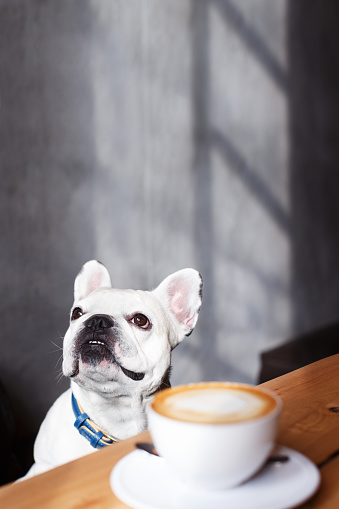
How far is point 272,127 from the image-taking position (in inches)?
124

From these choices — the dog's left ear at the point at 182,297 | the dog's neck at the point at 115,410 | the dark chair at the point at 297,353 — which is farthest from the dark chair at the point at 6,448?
the dark chair at the point at 297,353

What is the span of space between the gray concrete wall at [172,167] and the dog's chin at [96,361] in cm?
85

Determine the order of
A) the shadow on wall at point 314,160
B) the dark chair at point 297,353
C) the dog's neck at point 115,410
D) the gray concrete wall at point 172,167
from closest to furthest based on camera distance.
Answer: the dog's neck at point 115,410, the gray concrete wall at point 172,167, the dark chair at point 297,353, the shadow on wall at point 314,160

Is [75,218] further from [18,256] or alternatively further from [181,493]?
[181,493]

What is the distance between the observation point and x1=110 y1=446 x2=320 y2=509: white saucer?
16.4 inches

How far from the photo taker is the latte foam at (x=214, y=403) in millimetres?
425

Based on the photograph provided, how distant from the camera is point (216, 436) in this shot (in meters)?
0.39

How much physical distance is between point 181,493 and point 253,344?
2.69 metres

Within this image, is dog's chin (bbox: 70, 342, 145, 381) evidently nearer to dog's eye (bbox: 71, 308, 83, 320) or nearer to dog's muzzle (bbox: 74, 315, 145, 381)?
dog's muzzle (bbox: 74, 315, 145, 381)

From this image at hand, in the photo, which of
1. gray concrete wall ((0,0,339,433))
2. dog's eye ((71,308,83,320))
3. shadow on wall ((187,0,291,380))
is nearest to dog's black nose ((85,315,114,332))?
dog's eye ((71,308,83,320))

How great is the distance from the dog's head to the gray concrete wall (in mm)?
738

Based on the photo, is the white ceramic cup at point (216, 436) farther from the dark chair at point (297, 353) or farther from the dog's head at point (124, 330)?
the dark chair at point (297, 353)

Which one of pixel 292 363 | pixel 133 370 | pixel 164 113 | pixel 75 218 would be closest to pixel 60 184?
pixel 75 218

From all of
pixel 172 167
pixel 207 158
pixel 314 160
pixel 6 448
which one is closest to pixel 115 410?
pixel 6 448
